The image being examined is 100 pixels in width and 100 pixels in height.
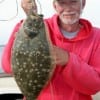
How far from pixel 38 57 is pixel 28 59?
0.16ft

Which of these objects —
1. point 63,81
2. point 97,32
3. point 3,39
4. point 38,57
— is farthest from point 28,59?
point 3,39

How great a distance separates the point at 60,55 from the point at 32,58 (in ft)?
0.40

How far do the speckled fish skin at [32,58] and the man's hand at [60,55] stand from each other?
0.08 ft

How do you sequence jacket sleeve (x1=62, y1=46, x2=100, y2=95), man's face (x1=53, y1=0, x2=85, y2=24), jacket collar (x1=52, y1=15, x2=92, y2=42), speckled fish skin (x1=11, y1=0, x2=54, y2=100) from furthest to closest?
1. jacket collar (x1=52, y1=15, x2=92, y2=42)
2. man's face (x1=53, y1=0, x2=85, y2=24)
3. jacket sleeve (x1=62, y1=46, x2=100, y2=95)
4. speckled fish skin (x1=11, y1=0, x2=54, y2=100)

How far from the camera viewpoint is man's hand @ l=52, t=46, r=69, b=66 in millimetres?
1812

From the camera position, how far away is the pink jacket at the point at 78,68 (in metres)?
2.10

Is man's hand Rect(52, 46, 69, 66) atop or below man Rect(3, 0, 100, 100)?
atop

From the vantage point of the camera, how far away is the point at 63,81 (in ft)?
7.43

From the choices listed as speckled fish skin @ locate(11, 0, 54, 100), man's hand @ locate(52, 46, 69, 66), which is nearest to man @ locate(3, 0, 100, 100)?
man's hand @ locate(52, 46, 69, 66)

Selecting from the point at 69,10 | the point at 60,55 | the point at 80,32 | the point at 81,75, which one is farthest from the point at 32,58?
the point at 80,32

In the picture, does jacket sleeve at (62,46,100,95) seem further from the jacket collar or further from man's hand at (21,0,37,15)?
man's hand at (21,0,37,15)

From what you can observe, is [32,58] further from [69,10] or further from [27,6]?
[69,10]

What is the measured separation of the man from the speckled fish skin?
22 cm

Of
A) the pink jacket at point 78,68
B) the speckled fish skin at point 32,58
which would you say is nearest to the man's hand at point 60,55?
the speckled fish skin at point 32,58
